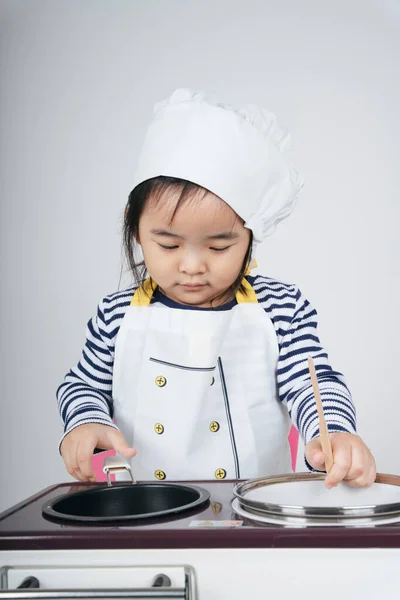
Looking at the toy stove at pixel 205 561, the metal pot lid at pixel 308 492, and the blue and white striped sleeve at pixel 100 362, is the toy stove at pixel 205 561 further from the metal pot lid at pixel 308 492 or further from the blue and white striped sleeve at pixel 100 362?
the blue and white striped sleeve at pixel 100 362

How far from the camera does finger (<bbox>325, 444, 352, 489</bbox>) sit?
58 cm

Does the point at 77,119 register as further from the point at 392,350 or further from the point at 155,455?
the point at 155,455

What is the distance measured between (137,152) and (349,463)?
4.32ft

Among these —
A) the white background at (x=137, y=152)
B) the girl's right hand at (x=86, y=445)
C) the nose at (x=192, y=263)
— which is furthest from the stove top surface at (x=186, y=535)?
the white background at (x=137, y=152)

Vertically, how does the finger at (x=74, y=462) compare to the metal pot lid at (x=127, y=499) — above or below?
above

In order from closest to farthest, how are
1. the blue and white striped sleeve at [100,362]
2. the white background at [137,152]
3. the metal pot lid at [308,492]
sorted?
the metal pot lid at [308,492] < the blue and white striped sleeve at [100,362] < the white background at [137,152]

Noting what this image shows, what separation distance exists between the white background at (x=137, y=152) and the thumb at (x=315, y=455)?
1069 millimetres

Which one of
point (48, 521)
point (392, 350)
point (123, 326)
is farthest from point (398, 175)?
point (48, 521)

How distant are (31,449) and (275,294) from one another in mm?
1063

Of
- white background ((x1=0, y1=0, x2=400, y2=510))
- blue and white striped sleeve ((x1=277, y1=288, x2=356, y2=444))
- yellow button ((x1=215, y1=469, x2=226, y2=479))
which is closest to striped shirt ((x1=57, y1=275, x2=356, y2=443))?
blue and white striped sleeve ((x1=277, y1=288, x2=356, y2=444))

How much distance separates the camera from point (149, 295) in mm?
971

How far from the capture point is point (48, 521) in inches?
20.6

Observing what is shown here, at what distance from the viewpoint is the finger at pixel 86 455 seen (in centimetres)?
73

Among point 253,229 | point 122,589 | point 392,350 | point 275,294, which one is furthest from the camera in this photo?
point 392,350
